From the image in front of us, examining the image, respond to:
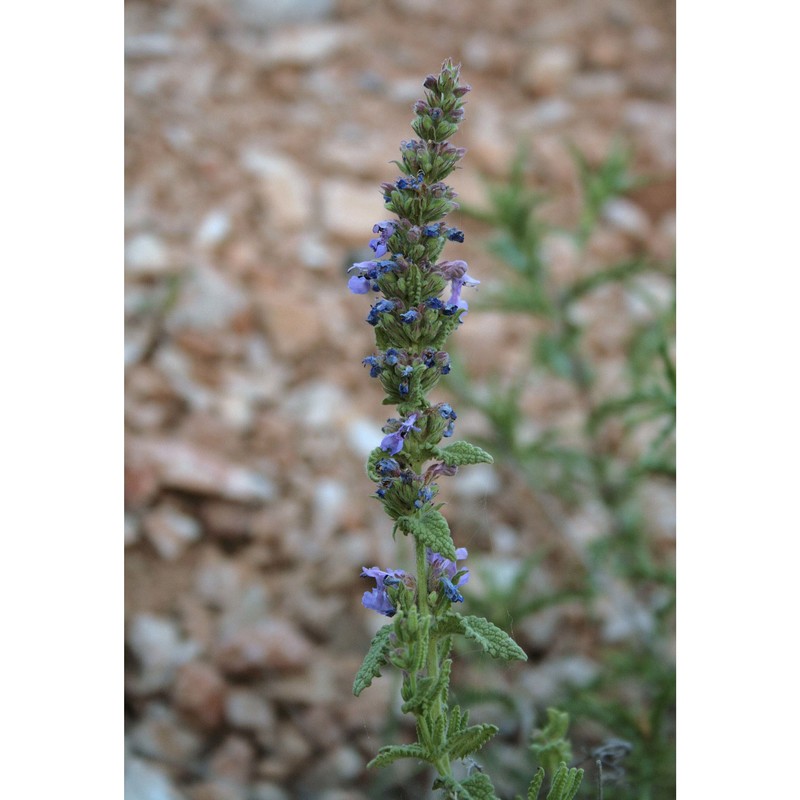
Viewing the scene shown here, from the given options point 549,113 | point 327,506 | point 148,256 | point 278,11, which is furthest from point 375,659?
point 549,113

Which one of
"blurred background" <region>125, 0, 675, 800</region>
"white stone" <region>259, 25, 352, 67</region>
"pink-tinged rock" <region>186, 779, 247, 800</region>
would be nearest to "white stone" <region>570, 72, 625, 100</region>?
"blurred background" <region>125, 0, 675, 800</region>

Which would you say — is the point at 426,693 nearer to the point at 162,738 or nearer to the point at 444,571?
the point at 444,571

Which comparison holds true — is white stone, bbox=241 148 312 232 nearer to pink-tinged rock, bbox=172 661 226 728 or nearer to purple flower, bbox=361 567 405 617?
pink-tinged rock, bbox=172 661 226 728

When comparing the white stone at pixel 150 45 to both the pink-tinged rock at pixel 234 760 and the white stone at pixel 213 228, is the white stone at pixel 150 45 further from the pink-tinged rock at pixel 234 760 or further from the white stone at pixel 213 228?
the pink-tinged rock at pixel 234 760

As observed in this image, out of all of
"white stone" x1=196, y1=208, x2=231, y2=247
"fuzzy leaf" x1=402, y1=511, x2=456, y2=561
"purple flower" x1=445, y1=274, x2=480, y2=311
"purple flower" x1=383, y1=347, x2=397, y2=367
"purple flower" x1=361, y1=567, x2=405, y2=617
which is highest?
"white stone" x1=196, y1=208, x2=231, y2=247

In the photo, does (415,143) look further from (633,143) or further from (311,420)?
(633,143)

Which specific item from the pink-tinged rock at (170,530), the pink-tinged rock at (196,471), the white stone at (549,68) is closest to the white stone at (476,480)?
the pink-tinged rock at (196,471)
